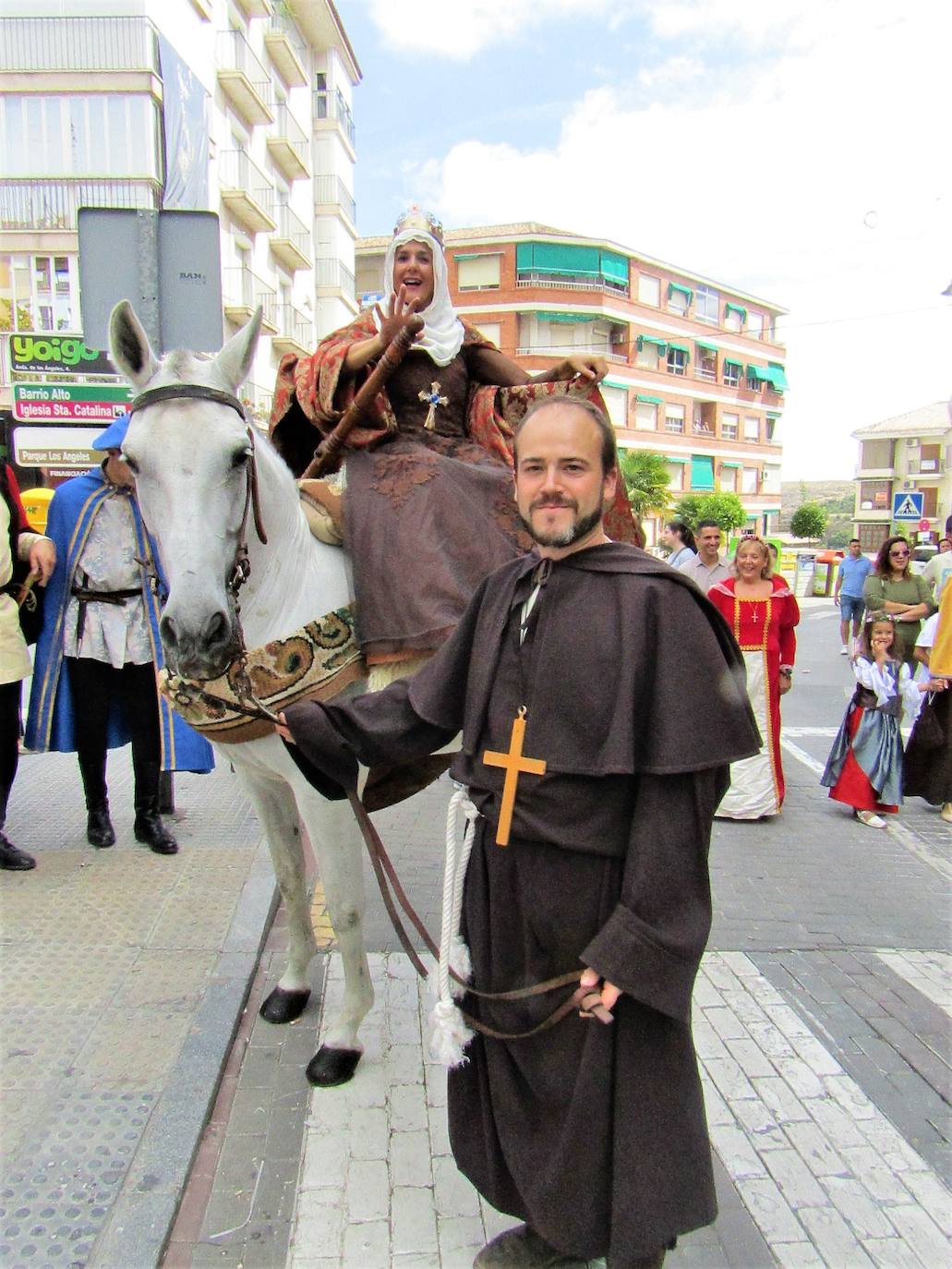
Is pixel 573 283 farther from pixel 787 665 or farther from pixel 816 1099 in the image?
pixel 816 1099

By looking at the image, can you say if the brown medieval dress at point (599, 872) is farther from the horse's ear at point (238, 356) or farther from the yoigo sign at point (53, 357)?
the yoigo sign at point (53, 357)

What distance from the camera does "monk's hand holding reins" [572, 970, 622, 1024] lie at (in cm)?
165

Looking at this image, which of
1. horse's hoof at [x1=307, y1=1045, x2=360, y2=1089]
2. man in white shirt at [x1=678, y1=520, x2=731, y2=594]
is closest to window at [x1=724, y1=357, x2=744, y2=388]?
man in white shirt at [x1=678, y1=520, x2=731, y2=594]

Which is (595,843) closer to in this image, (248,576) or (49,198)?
(248,576)

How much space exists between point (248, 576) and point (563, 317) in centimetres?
4339

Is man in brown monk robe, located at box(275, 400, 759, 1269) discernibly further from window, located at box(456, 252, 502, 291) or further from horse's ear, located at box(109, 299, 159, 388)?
window, located at box(456, 252, 502, 291)

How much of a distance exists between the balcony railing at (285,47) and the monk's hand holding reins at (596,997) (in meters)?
30.9

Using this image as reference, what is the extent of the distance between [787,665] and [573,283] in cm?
4106

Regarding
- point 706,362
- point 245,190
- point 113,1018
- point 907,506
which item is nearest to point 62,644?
point 113,1018

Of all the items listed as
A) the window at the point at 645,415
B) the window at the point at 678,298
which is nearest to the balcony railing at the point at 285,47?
the window at the point at 645,415

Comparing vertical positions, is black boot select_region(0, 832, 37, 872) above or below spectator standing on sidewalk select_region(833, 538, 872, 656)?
below

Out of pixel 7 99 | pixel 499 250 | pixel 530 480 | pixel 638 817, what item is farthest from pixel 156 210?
pixel 499 250

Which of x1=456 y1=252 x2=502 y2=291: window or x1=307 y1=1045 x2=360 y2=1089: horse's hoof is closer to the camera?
x1=307 y1=1045 x2=360 y2=1089: horse's hoof

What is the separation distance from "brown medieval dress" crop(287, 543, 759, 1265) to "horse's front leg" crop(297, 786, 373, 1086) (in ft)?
2.63
